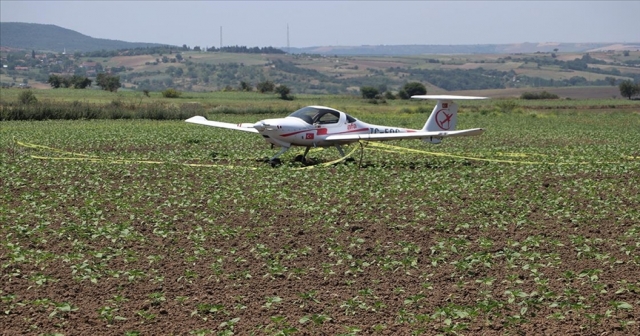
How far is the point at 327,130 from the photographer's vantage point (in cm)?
2542

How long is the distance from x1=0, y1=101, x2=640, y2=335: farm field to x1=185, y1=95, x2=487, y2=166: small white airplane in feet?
2.69

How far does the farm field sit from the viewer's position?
10055mm

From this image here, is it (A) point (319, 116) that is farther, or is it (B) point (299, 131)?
(A) point (319, 116)

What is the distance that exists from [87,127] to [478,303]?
125 feet

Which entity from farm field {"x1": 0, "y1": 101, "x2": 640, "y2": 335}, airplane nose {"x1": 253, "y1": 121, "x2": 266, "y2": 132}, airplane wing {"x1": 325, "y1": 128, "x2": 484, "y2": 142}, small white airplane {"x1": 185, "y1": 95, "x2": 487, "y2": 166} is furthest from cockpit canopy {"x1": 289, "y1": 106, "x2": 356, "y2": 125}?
farm field {"x1": 0, "y1": 101, "x2": 640, "y2": 335}

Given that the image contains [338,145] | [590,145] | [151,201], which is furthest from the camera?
[590,145]

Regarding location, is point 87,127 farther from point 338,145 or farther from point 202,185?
point 202,185

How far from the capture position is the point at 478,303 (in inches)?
412

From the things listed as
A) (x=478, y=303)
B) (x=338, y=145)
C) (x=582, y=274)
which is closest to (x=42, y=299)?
(x=478, y=303)

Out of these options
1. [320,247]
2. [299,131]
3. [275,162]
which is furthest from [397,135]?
[320,247]

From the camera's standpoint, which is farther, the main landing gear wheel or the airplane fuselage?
the main landing gear wheel

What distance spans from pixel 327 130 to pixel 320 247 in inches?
468

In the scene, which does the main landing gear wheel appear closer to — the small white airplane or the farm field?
the small white airplane

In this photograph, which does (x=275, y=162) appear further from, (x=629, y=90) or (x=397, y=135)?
(x=629, y=90)
